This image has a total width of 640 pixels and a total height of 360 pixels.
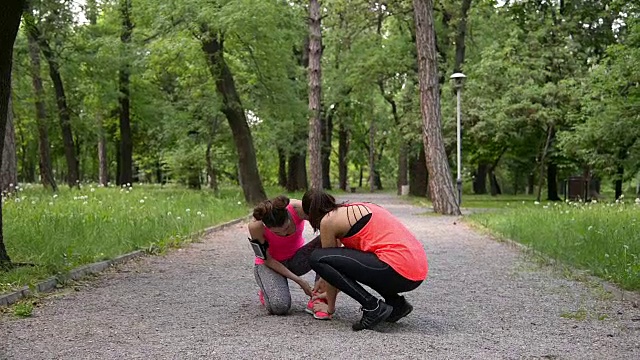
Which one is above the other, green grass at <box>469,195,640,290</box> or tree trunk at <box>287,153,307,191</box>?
tree trunk at <box>287,153,307,191</box>

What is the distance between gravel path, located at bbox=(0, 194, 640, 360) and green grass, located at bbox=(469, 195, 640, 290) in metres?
0.47

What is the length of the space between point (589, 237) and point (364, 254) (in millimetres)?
6959

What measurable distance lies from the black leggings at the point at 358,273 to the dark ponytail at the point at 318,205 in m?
0.28

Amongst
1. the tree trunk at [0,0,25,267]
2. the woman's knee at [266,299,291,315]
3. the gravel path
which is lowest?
the gravel path

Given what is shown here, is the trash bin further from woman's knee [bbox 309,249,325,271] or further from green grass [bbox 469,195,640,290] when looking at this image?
woman's knee [bbox 309,249,325,271]

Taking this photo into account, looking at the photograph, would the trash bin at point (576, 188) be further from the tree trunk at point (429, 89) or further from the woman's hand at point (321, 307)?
the woman's hand at point (321, 307)

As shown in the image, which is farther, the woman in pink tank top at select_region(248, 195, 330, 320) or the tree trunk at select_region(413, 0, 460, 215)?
the tree trunk at select_region(413, 0, 460, 215)

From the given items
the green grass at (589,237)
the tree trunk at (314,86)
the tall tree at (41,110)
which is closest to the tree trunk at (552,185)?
the tree trunk at (314,86)

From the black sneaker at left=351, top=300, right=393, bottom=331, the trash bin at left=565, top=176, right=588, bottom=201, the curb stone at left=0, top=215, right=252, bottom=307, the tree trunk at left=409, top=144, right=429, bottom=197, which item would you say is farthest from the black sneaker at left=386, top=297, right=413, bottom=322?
the tree trunk at left=409, top=144, right=429, bottom=197

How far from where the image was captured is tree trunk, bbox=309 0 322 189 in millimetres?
24984

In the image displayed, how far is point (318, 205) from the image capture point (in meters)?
5.91

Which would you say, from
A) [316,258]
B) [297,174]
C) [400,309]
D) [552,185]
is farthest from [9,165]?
[552,185]

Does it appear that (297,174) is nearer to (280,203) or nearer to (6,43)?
(6,43)

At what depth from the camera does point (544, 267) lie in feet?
34.7
